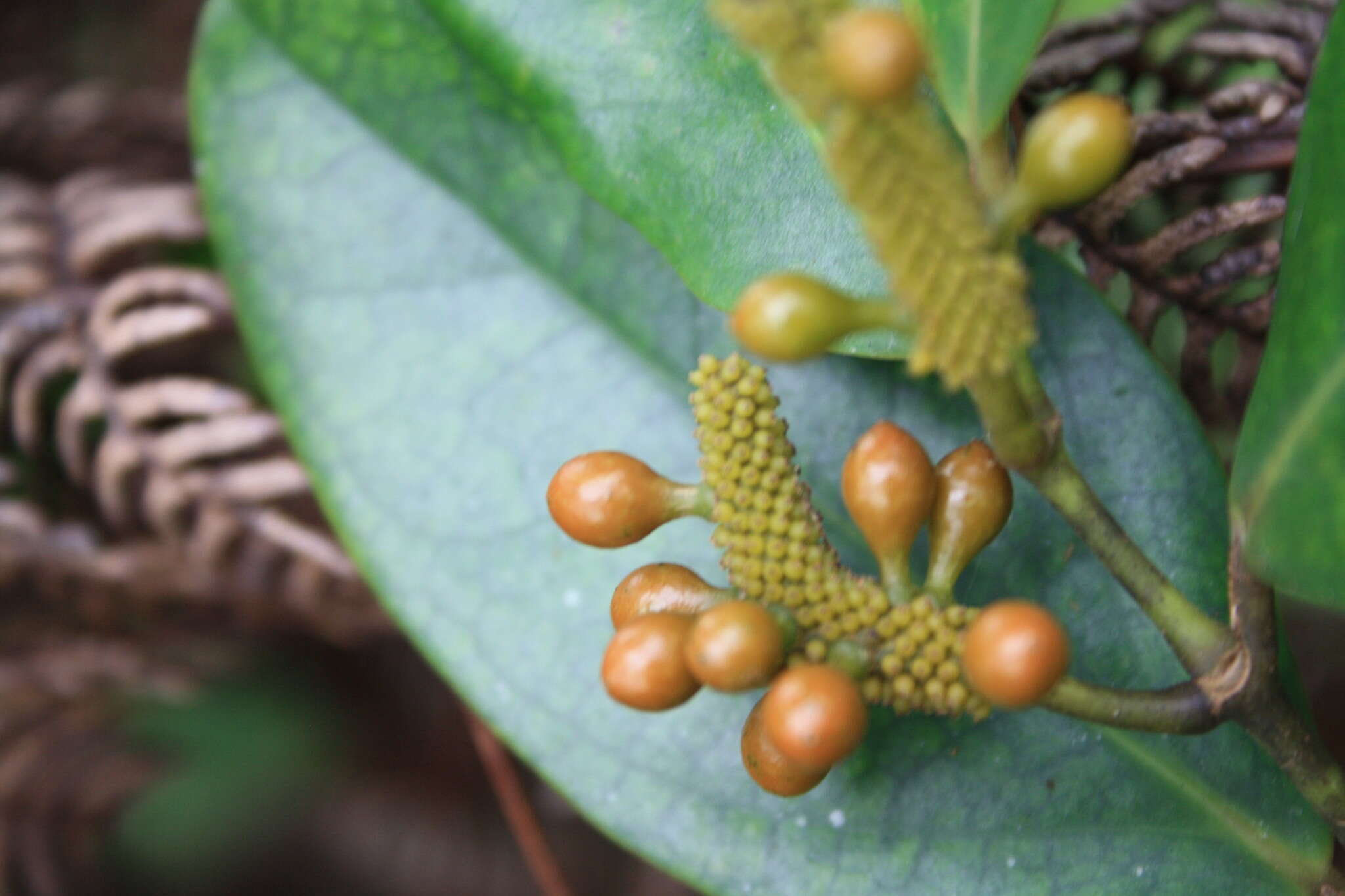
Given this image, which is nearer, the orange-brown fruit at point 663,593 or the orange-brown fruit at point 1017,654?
the orange-brown fruit at point 1017,654

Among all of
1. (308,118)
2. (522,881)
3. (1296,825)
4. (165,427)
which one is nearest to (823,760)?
(1296,825)

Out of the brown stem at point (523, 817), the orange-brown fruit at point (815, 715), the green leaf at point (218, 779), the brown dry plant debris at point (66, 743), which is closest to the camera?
the orange-brown fruit at point (815, 715)

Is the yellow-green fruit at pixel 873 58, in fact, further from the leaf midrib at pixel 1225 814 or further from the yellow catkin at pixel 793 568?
the leaf midrib at pixel 1225 814

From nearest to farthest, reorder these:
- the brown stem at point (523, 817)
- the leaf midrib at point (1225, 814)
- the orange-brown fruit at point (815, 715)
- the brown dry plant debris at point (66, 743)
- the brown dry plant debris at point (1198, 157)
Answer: the orange-brown fruit at point (815, 715) < the leaf midrib at point (1225, 814) < the brown dry plant debris at point (1198, 157) < the brown stem at point (523, 817) < the brown dry plant debris at point (66, 743)

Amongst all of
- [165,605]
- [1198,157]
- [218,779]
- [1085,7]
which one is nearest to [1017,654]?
[1198,157]

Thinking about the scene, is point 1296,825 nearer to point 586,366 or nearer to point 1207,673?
point 1207,673

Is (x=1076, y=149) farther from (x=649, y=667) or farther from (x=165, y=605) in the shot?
(x=165, y=605)

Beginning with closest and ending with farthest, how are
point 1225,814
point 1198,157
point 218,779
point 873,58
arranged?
point 873,58, point 1225,814, point 1198,157, point 218,779

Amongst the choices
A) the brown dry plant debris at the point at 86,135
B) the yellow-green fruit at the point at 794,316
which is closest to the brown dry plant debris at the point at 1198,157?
the yellow-green fruit at the point at 794,316

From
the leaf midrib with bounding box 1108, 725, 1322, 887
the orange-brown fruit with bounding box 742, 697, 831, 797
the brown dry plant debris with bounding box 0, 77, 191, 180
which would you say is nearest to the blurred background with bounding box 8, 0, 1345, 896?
the brown dry plant debris with bounding box 0, 77, 191, 180
